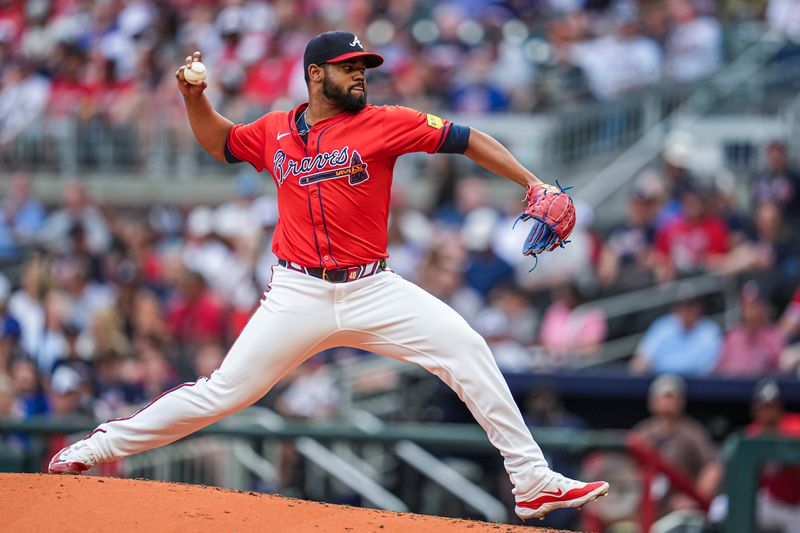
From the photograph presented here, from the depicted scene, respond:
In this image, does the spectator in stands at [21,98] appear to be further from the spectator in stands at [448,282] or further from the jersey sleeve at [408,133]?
the jersey sleeve at [408,133]

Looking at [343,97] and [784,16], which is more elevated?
[784,16]

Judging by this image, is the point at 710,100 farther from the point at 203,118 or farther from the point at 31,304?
the point at 203,118

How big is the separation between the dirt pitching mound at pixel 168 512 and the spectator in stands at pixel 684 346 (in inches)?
160

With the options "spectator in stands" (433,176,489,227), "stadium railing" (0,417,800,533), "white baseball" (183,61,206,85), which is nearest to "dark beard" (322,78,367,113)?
"white baseball" (183,61,206,85)

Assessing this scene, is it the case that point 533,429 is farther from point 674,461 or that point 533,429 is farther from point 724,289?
point 724,289

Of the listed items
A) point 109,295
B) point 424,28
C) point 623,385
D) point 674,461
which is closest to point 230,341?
point 109,295

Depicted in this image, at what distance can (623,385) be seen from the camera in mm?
9070

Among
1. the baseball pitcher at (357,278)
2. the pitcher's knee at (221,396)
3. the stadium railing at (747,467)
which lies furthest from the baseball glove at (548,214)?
the stadium railing at (747,467)

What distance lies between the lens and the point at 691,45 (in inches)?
495

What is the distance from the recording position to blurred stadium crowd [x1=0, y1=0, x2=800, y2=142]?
12.9 meters

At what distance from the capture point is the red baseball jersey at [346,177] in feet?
17.0

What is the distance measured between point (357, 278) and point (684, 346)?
4.66 metres

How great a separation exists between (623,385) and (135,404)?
12.6 ft

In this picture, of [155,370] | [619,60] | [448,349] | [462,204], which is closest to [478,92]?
[619,60]
